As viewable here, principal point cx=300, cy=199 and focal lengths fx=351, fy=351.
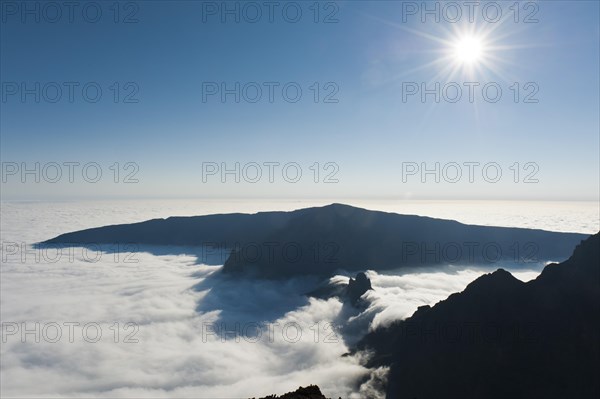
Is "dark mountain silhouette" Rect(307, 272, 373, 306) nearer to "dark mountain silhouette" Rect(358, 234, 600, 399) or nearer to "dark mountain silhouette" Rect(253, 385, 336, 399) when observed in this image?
"dark mountain silhouette" Rect(358, 234, 600, 399)

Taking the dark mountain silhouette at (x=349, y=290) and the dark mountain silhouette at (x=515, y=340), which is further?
the dark mountain silhouette at (x=349, y=290)

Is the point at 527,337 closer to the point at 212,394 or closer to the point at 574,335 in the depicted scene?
the point at 574,335

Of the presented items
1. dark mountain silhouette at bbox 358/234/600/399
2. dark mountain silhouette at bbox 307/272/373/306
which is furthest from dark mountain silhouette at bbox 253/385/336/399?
dark mountain silhouette at bbox 307/272/373/306

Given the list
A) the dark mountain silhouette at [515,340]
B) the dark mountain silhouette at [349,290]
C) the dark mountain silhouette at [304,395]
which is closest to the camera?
the dark mountain silhouette at [304,395]

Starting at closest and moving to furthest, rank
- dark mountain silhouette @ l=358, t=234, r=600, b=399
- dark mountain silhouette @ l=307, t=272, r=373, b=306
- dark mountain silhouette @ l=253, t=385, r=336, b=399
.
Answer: dark mountain silhouette @ l=253, t=385, r=336, b=399, dark mountain silhouette @ l=358, t=234, r=600, b=399, dark mountain silhouette @ l=307, t=272, r=373, b=306

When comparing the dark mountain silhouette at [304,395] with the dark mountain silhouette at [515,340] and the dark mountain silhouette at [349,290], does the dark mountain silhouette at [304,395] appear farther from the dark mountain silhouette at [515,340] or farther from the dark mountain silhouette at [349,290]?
the dark mountain silhouette at [349,290]

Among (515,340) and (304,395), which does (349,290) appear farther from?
(304,395)

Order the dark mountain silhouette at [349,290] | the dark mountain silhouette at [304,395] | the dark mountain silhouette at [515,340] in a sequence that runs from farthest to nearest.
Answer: the dark mountain silhouette at [349,290] < the dark mountain silhouette at [515,340] < the dark mountain silhouette at [304,395]

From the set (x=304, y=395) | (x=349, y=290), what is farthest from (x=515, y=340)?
(x=349, y=290)

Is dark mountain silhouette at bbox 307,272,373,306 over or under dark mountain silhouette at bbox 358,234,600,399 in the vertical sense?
under

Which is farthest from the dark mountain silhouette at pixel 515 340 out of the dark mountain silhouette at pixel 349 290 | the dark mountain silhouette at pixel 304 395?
the dark mountain silhouette at pixel 349 290
